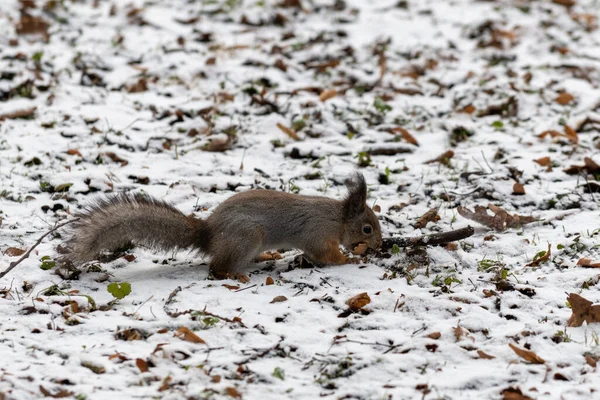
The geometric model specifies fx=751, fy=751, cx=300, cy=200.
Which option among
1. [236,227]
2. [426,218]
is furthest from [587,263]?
[236,227]

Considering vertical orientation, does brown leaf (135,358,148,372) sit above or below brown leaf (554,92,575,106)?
above

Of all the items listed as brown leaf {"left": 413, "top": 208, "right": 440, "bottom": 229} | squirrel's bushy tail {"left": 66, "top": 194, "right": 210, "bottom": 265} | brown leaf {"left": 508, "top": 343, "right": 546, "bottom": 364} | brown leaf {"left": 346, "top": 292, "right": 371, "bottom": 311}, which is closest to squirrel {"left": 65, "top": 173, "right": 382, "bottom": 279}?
squirrel's bushy tail {"left": 66, "top": 194, "right": 210, "bottom": 265}

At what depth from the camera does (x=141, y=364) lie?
9.46 ft

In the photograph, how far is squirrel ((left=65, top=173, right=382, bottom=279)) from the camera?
362 cm

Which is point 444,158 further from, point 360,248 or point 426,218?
point 360,248

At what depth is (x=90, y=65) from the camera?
22.3 feet

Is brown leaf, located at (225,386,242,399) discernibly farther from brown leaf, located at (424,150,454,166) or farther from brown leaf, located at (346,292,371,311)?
brown leaf, located at (424,150,454,166)

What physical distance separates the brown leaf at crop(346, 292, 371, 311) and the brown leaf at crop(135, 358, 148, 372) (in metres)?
1.03

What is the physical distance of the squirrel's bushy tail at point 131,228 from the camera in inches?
141

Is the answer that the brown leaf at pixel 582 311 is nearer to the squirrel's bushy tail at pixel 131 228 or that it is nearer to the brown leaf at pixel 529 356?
the brown leaf at pixel 529 356

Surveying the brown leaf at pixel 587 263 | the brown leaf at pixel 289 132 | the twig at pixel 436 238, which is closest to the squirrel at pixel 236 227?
the twig at pixel 436 238

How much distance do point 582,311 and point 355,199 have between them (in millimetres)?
1373

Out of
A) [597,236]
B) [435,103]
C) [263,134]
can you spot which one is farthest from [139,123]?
[597,236]

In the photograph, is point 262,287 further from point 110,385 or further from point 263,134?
point 263,134
